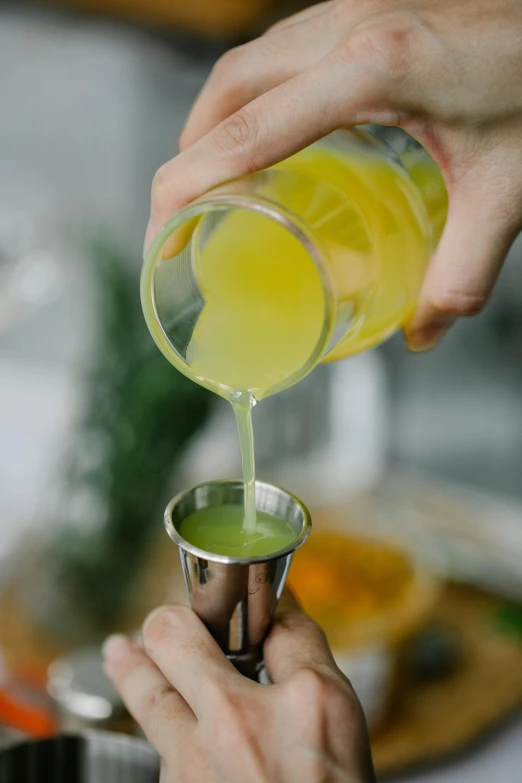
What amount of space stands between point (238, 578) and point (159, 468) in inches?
29.7

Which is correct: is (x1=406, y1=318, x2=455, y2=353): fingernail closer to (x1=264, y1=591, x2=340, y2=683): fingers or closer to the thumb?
the thumb

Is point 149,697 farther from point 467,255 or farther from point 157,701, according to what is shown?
point 467,255

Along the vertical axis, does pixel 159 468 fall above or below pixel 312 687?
below

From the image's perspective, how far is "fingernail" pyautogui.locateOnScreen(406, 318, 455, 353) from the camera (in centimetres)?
79

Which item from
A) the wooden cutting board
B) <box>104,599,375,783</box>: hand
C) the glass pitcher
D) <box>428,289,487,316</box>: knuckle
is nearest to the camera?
<box>104,599,375,783</box>: hand

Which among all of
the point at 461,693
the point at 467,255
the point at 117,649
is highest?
the point at 467,255

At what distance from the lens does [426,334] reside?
2.63 feet

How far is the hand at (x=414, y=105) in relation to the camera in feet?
1.87

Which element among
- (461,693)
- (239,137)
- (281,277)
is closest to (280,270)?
(281,277)

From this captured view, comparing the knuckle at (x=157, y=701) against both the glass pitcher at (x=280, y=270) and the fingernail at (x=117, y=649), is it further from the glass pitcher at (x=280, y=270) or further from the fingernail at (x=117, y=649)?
the glass pitcher at (x=280, y=270)

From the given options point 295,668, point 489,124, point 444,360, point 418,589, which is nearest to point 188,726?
point 295,668

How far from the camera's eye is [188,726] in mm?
553

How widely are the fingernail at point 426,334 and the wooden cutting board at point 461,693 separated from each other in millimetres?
628

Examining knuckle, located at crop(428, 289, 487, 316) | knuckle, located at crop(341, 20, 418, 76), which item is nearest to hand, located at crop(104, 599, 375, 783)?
knuckle, located at crop(428, 289, 487, 316)
